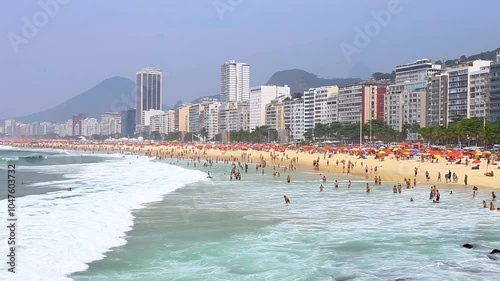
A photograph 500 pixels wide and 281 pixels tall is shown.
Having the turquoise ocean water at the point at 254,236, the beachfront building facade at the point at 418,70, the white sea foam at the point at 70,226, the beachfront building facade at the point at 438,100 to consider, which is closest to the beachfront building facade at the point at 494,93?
the beachfront building facade at the point at 438,100

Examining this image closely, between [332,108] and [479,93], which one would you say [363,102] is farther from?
[479,93]

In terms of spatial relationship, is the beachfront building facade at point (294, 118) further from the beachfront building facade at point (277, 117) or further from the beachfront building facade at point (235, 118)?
the beachfront building facade at point (235, 118)

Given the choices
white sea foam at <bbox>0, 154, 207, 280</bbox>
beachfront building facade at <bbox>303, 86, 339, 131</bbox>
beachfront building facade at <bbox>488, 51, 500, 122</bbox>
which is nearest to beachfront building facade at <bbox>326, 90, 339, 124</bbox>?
beachfront building facade at <bbox>303, 86, 339, 131</bbox>

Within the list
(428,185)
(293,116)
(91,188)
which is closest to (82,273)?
(91,188)

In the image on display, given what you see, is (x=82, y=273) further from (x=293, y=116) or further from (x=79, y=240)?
(x=293, y=116)

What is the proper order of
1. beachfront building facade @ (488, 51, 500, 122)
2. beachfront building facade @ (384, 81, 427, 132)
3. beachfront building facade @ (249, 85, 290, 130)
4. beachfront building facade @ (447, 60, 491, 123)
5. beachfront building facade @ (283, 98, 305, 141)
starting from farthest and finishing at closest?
beachfront building facade @ (249, 85, 290, 130) < beachfront building facade @ (283, 98, 305, 141) < beachfront building facade @ (384, 81, 427, 132) < beachfront building facade @ (447, 60, 491, 123) < beachfront building facade @ (488, 51, 500, 122)

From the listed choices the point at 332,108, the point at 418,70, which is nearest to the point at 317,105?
the point at 332,108

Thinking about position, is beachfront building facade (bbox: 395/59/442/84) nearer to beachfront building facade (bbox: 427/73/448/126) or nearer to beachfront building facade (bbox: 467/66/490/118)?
beachfront building facade (bbox: 427/73/448/126)

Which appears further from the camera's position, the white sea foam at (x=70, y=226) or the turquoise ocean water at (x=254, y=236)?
the white sea foam at (x=70, y=226)
